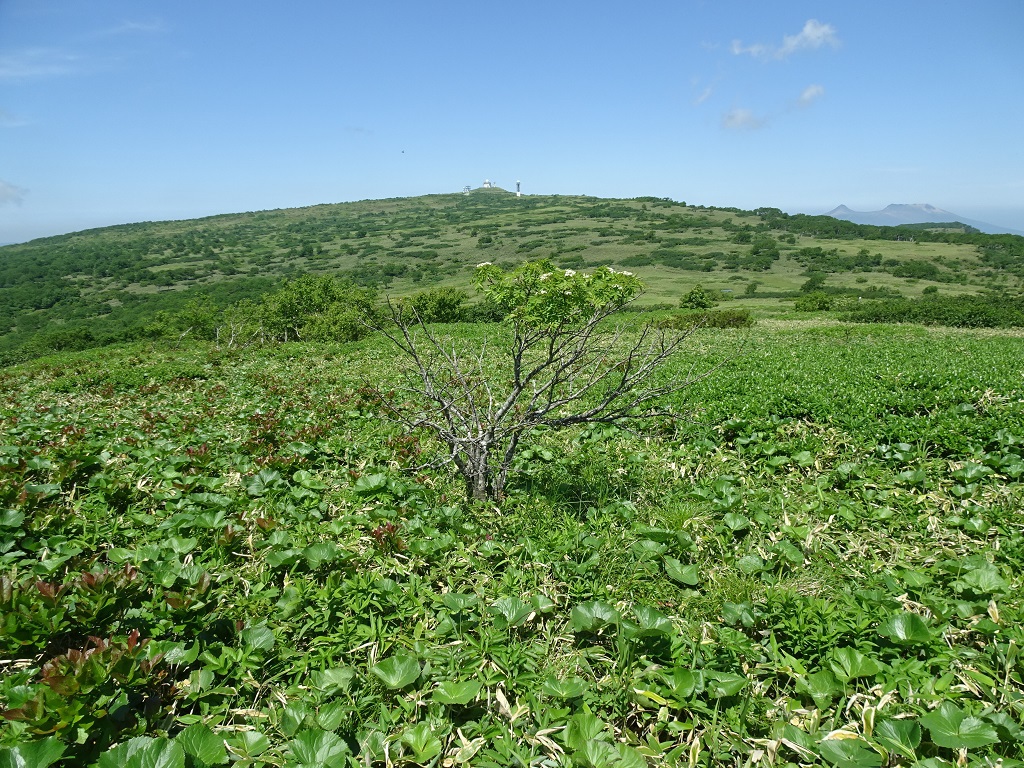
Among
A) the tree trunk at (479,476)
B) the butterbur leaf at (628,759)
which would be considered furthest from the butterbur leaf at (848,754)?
the tree trunk at (479,476)

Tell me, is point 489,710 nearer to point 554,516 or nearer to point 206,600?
point 206,600

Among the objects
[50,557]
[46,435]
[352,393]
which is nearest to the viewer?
[50,557]

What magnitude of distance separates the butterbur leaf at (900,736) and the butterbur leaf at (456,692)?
2.21 meters

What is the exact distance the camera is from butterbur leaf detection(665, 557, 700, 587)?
14.4 ft

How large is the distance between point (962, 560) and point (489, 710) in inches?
166

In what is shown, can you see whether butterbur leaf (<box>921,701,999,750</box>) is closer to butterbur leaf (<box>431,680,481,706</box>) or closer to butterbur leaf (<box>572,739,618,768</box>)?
butterbur leaf (<box>572,739,618,768</box>)

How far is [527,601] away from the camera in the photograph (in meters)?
4.23

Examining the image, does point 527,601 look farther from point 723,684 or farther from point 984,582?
point 984,582

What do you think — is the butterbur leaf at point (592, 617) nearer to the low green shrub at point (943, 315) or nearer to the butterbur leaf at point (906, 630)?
the butterbur leaf at point (906, 630)

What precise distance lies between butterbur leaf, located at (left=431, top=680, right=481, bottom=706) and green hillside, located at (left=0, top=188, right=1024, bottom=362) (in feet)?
275

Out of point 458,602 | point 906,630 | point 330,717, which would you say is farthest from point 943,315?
point 330,717

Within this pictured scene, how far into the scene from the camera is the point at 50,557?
14.7 ft

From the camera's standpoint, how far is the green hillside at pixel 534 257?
10088 cm

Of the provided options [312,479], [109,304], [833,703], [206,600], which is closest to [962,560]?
[833,703]
